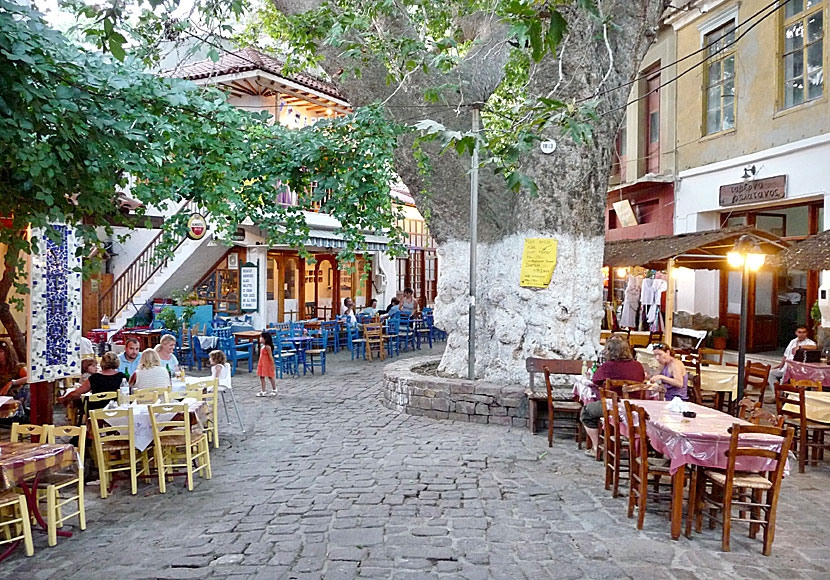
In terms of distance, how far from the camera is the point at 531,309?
913 centimetres

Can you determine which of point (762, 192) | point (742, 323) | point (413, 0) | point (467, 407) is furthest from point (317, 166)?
point (762, 192)

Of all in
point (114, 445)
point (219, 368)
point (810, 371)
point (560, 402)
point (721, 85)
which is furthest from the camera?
point (721, 85)

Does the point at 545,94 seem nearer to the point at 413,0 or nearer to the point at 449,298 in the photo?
the point at 413,0

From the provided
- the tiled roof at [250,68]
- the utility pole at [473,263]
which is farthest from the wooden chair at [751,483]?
the tiled roof at [250,68]

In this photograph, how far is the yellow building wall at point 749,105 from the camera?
11.9 m

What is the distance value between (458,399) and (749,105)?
886cm

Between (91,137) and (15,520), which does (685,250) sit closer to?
(91,137)

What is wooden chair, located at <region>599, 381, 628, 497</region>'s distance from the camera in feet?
18.5

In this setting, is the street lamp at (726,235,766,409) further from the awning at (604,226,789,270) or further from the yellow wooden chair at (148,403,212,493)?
the yellow wooden chair at (148,403,212,493)

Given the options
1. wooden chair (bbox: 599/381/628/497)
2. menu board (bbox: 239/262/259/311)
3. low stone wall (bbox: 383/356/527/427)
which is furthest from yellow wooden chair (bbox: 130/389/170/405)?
menu board (bbox: 239/262/259/311)

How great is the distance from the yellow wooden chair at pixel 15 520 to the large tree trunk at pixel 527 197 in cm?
605

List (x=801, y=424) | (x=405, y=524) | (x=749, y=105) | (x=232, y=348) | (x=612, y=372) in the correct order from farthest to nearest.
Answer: (x=232, y=348) → (x=749, y=105) → (x=612, y=372) → (x=801, y=424) → (x=405, y=524)

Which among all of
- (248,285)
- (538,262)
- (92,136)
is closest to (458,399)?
(538,262)

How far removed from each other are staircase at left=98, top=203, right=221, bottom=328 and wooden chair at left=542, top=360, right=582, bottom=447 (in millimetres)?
11117
